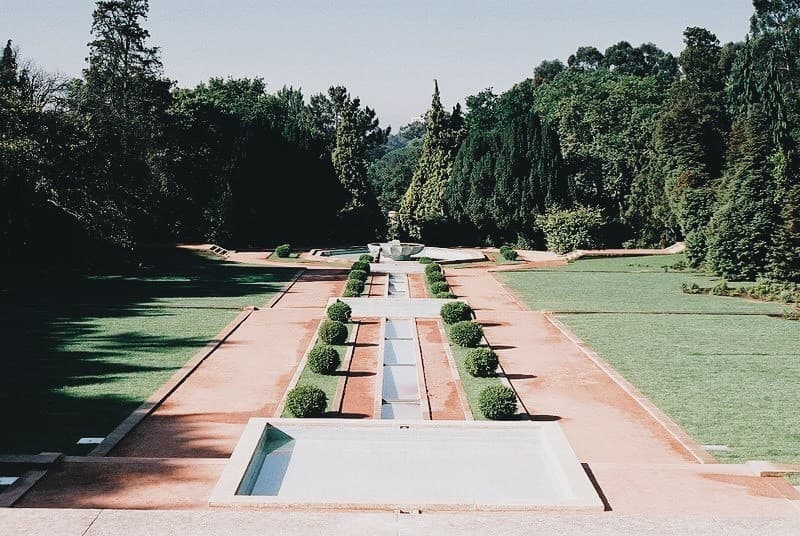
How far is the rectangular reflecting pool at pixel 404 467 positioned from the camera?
963cm

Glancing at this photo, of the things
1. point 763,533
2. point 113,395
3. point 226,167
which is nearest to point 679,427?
point 763,533

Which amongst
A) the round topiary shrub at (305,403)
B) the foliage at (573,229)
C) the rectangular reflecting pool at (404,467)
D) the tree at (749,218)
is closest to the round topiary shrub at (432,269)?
the tree at (749,218)

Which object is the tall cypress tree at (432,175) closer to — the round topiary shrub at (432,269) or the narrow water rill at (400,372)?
the round topiary shrub at (432,269)

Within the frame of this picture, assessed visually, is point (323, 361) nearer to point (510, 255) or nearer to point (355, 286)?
point (355, 286)

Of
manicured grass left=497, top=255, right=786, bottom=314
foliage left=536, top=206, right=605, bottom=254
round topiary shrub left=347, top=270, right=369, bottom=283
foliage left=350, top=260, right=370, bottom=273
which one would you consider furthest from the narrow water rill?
foliage left=536, top=206, right=605, bottom=254

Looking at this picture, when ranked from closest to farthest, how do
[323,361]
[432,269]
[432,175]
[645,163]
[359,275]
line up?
1. [323,361]
2. [359,275]
3. [432,269]
4. [645,163]
5. [432,175]

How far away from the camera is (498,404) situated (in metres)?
13.6

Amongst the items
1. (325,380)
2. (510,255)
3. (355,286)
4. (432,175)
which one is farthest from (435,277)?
(432,175)

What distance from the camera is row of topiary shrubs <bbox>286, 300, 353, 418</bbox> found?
13336mm

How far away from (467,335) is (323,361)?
14.5 feet

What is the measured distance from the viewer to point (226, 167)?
48.1 meters

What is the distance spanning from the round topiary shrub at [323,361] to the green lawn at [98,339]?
3268 mm

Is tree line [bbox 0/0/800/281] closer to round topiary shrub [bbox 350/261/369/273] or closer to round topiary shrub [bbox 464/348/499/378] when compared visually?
round topiary shrub [bbox 350/261/369/273]

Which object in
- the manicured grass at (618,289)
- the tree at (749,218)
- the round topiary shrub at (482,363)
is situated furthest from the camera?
the tree at (749,218)
